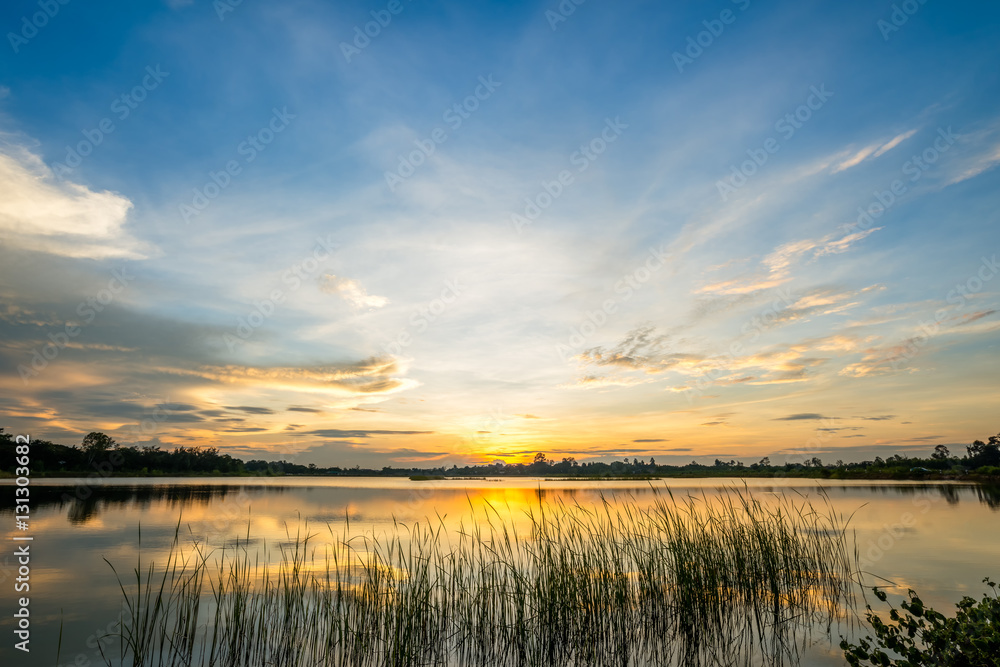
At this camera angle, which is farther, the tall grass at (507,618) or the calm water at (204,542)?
the calm water at (204,542)

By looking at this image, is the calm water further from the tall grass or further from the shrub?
the shrub

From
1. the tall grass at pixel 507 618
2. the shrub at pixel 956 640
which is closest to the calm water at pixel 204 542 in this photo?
the tall grass at pixel 507 618

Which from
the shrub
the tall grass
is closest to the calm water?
the tall grass

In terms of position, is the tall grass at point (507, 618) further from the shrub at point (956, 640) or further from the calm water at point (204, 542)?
the shrub at point (956, 640)

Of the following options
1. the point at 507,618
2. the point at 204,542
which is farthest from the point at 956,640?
the point at 204,542

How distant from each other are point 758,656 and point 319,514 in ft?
68.6

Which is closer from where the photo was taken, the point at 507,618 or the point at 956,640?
the point at 956,640

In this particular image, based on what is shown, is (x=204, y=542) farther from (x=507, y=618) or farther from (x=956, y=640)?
(x=956, y=640)

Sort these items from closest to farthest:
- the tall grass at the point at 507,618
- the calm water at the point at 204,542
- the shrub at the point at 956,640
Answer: the shrub at the point at 956,640 < the tall grass at the point at 507,618 < the calm water at the point at 204,542

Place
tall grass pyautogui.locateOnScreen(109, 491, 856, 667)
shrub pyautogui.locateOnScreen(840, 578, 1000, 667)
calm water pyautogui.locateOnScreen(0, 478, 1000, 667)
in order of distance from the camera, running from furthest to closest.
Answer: calm water pyautogui.locateOnScreen(0, 478, 1000, 667) → tall grass pyautogui.locateOnScreen(109, 491, 856, 667) → shrub pyautogui.locateOnScreen(840, 578, 1000, 667)

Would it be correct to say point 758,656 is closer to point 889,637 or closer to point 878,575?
point 889,637

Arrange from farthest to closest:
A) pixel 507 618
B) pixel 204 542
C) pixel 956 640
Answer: pixel 204 542
pixel 507 618
pixel 956 640

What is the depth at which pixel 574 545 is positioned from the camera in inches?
390

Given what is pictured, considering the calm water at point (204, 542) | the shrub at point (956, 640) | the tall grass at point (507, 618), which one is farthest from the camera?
the calm water at point (204, 542)
